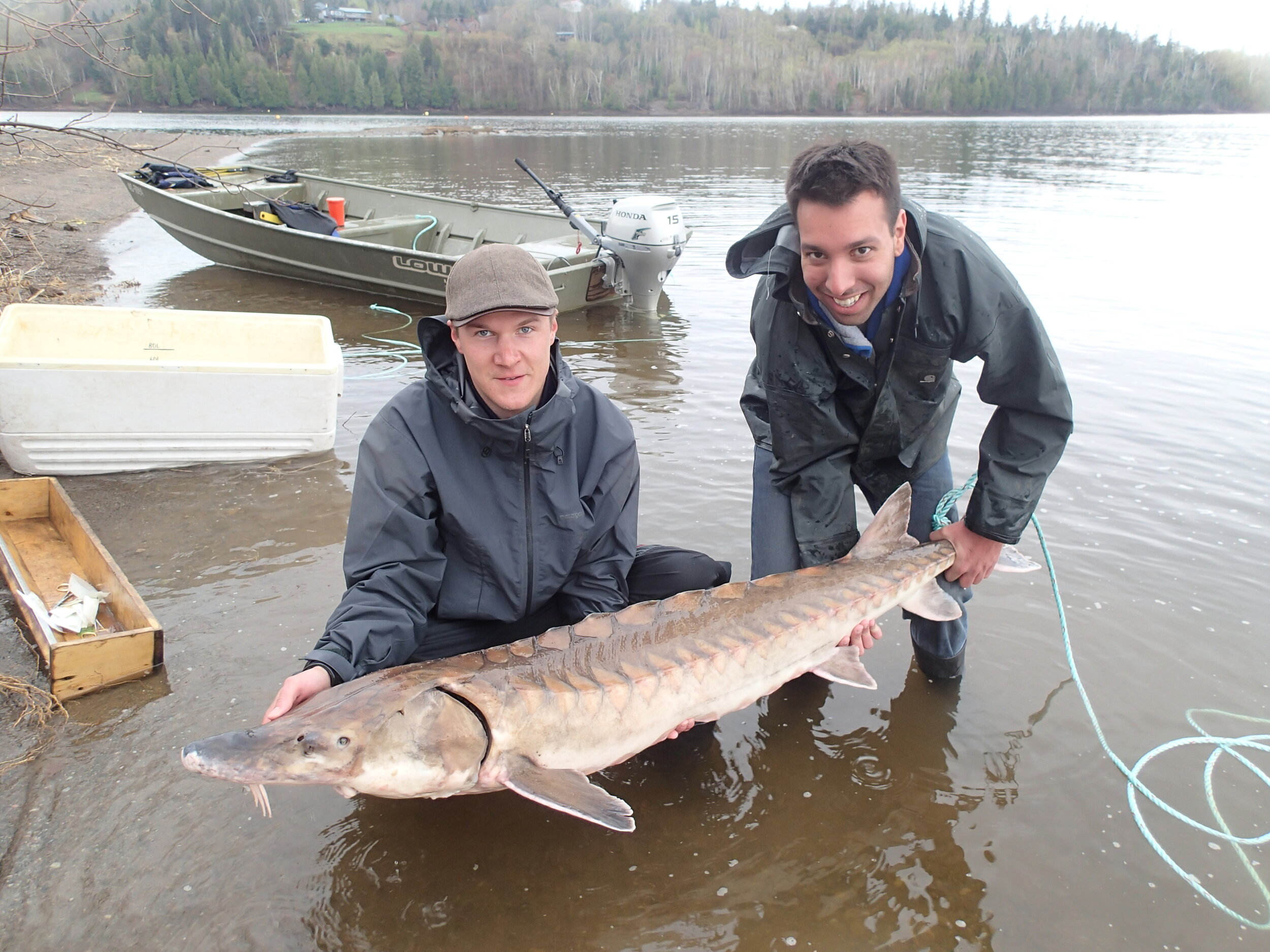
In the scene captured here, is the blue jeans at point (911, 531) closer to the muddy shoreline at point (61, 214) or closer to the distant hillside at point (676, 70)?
the muddy shoreline at point (61, 214)

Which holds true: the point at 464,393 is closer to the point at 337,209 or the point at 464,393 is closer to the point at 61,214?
the point at 337,209

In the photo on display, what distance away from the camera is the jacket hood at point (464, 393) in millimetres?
2531

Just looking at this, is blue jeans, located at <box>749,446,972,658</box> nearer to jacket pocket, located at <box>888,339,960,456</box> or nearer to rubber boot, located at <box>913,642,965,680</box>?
rubber boot, located at <box>913,642,965,680</box>

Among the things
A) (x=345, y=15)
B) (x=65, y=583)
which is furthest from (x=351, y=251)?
(x=345, y=15)

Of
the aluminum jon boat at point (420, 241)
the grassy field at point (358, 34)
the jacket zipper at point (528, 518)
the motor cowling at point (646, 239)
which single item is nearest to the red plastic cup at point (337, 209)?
the aluminum jon boat at point (420, 241)

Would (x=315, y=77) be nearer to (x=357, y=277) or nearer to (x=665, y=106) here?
(x=665, y=106)

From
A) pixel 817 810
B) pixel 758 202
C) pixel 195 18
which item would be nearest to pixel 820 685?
pixel 817 810

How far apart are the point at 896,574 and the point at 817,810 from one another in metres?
0.83

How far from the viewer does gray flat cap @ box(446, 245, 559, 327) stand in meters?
2.41

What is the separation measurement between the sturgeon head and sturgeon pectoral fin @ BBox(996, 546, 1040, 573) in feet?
6.56

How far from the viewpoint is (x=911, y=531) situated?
3334mm

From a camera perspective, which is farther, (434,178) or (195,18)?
(195,18)

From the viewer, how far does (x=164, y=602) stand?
3721 millimetres

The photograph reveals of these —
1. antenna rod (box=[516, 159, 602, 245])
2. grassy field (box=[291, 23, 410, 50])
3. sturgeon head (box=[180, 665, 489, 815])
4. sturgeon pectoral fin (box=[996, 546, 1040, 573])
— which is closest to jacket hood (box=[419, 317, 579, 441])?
sturgeon head (box=[180, 665, 489, 815])
